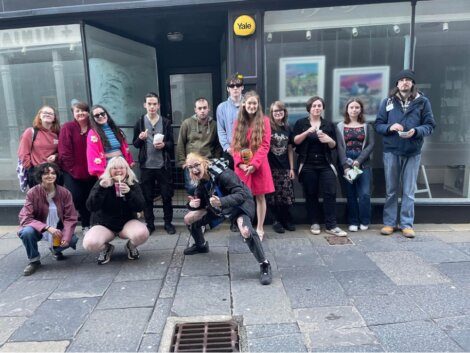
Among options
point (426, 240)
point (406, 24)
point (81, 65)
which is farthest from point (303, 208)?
point (81, 65)

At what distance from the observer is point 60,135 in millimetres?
4699

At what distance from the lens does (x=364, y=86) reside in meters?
5.28

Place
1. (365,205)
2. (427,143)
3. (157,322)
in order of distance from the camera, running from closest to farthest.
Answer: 1. (157,322)
2. (365,205)
3. (427,143)

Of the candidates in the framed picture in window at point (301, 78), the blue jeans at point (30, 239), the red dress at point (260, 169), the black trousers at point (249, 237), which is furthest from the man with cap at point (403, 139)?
the blue jeans at point (30, 239)

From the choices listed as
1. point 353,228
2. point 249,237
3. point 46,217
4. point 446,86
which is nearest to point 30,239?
point 46,217

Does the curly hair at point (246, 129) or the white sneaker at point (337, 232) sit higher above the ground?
the curly hair at point (246, 129)

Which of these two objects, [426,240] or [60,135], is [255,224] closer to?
[426,240]

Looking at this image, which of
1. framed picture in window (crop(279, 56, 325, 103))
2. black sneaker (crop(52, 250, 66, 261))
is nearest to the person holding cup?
black sneaker (crop(52, 250, 66, 261))

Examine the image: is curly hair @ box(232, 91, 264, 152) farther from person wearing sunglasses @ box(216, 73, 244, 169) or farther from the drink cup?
the drink cup

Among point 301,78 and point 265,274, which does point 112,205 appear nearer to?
point 265,274

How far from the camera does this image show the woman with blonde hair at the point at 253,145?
438 centimetres

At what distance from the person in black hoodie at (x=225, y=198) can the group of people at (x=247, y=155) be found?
0.31 meters

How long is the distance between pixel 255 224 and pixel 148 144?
1.81 meters

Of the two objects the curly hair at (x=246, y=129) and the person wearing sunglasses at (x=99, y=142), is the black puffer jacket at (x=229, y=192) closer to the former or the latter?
the curly hair at (x=246, y=129)
